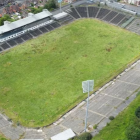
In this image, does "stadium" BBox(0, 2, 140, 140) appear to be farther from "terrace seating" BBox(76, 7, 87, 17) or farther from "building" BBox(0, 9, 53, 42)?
"terrace seating" BBox(76, 7, 87, 17)

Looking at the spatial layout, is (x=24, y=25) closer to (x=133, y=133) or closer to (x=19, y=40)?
(x=19, y=40)

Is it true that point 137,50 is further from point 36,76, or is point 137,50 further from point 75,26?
point 36,76

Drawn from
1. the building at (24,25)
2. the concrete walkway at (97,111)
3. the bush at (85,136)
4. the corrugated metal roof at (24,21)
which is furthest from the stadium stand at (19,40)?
the bush at (85,136)

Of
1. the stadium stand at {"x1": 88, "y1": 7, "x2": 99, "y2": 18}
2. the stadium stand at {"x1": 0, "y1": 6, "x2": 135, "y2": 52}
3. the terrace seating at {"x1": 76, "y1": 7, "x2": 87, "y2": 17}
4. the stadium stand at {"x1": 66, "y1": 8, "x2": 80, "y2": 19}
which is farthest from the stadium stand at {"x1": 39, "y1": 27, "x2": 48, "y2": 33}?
the stadium stand at {"x1": 88, "y1": 7, "x2": 99, "y2": 18}

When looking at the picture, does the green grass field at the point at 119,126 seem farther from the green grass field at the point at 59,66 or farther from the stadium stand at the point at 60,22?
the stadium stand at the point at 60,22

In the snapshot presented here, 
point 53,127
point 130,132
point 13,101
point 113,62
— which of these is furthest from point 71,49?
point 130,132

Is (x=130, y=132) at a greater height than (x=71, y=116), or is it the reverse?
(x=130, y=132)
